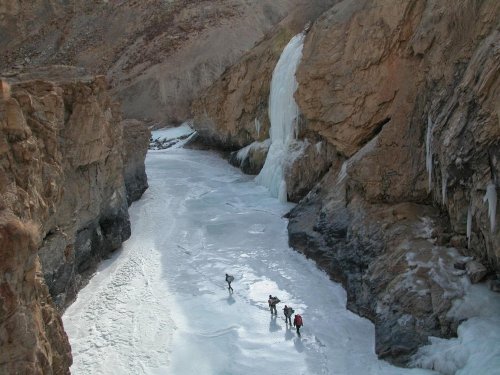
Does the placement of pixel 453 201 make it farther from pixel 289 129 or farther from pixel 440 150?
pixel 289 129

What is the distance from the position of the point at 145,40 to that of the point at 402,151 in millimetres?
39997

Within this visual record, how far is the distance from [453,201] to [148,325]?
299 inches

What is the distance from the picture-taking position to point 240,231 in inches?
750

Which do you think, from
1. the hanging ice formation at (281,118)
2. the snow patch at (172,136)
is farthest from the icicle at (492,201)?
the snow patch at (172,136)

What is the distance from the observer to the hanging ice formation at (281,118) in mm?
22500

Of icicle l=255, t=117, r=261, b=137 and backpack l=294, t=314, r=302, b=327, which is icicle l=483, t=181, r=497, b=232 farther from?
icicle l=255, t=117, r=261, b=137

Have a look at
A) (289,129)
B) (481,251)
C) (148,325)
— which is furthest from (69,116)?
(481,251)

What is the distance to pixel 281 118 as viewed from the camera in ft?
78.4

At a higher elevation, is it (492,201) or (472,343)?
(492,201)

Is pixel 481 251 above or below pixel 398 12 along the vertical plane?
below

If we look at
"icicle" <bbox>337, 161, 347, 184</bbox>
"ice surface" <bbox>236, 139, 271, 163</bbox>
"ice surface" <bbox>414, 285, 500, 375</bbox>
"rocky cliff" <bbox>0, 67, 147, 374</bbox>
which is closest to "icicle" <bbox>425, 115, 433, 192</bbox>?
"icicle" <bbox>337, 161, 347, 184</bbox>

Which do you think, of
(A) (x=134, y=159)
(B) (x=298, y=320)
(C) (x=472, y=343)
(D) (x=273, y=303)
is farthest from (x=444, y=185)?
(A) (x=134, y=159)

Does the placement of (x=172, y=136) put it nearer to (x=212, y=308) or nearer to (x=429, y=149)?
(x=212, y=308)

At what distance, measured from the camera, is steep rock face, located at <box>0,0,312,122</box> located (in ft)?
150
